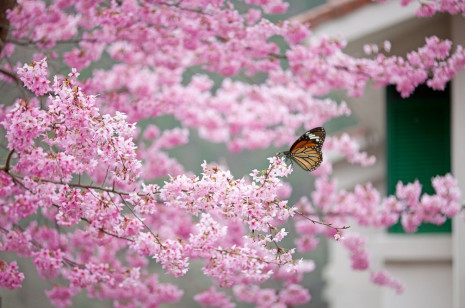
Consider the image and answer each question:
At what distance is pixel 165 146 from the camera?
6.08 m

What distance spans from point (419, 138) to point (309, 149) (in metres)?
2.21

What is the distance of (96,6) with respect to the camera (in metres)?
4.21

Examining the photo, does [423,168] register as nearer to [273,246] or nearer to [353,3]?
[353,3]

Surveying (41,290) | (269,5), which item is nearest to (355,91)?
(269,5)

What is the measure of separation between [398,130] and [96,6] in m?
2.64

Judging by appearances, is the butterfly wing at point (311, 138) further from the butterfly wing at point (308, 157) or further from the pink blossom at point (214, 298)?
the pink blossom at point (214, 298)

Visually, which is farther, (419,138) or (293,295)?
(419,138)

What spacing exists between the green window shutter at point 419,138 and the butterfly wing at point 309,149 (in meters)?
2.10

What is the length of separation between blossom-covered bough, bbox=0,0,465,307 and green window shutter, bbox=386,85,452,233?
14.8 inches

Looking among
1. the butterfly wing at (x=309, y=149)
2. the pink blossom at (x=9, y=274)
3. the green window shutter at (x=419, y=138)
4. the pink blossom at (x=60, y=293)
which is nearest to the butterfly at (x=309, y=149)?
the butterfly wing at (x=309, y=149)

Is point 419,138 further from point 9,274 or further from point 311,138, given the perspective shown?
point 9,274

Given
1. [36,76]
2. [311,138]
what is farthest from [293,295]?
[36,76]

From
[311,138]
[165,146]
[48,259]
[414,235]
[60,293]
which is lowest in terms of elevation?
[48,259]

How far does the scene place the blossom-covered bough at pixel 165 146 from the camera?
108 inches
